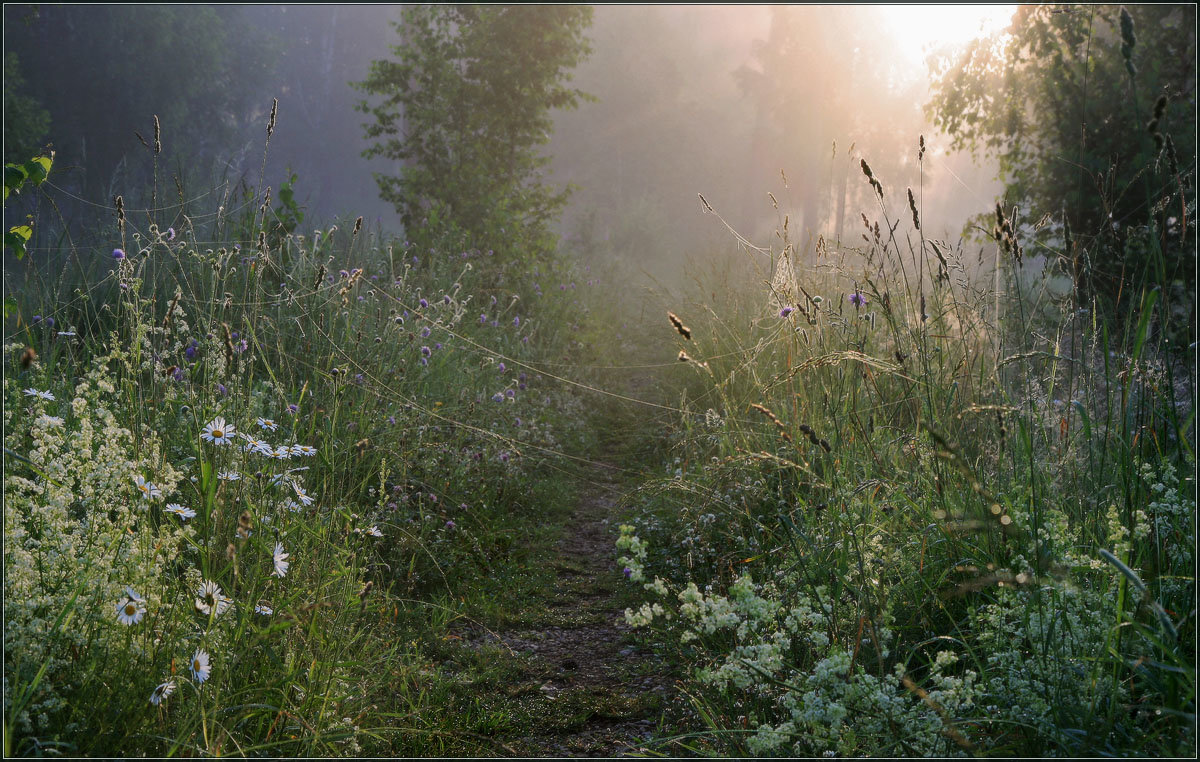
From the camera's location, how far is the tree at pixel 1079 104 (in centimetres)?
510

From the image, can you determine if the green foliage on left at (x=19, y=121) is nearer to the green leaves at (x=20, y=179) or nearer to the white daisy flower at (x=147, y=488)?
the green leaves at (x=20, y=179)

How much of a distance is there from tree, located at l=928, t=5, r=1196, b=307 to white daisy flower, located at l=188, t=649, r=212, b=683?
5.13 metres

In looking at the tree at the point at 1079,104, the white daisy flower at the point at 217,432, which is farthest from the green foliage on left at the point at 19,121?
the tree at the point at 1079,104

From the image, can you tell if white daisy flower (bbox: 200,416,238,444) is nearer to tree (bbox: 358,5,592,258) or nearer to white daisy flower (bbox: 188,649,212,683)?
white daisy flower (bbox: 188,649,212,683)

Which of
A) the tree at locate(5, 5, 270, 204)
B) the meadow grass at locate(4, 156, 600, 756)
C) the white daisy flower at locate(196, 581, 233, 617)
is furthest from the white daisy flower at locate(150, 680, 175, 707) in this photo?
the tree at locate(5, 5, 270, 204)

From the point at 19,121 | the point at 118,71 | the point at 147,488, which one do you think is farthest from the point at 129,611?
the point at 118,71

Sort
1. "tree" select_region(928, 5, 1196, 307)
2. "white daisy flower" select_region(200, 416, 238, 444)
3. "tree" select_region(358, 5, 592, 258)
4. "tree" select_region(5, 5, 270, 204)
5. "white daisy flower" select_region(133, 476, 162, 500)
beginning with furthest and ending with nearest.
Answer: "tree" select_region(5, 5, 270, 204), "tree" select_region(358, 5, 592, 258), "tree" select_region(928, 5, 1196, 307), "white daisy flower" select_region(200, 416, 238, 444), "white daisy flower" select_region(133, 476, 162, 500)

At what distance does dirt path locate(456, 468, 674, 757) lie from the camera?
1.91 m

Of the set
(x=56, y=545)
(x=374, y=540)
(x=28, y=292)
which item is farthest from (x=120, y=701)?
(x=28, y=292)

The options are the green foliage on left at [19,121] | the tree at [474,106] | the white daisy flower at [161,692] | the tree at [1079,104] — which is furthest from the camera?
the green foliage on left at [19,121]

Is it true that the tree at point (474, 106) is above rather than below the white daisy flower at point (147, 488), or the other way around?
above

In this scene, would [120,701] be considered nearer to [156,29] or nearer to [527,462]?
[527,462]

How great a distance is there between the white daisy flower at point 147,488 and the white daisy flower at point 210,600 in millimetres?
229

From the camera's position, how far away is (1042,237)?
6102 mm
